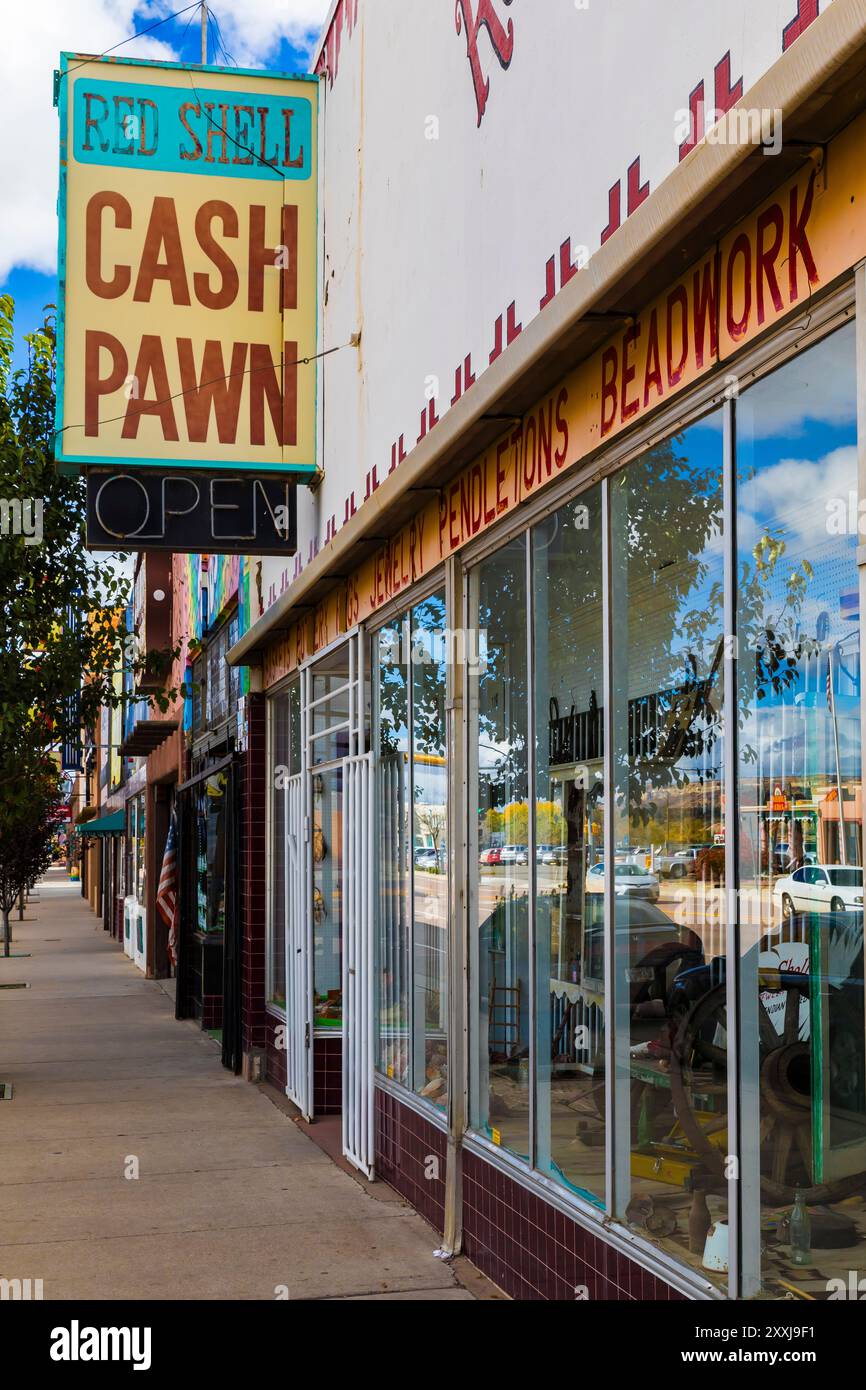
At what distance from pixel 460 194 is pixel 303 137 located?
3741mm

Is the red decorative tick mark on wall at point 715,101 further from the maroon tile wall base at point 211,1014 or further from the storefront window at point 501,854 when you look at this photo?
the maroon tile wall base at point 211,1014

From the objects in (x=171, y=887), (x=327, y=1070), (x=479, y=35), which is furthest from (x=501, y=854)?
(x=171, y=887)

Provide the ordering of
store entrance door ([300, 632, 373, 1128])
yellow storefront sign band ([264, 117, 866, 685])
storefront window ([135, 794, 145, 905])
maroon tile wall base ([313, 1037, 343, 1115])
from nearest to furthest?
1. yellow storefront sign band ([264, 117, 866, 685])
2. store entrance door ([300, 632, 373, 1128])
3. maroon tile wall base ([313, 1037, 343, 1115])
4. storefront window ([135, 794, 145, 905])

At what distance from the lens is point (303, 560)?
11.0 metres

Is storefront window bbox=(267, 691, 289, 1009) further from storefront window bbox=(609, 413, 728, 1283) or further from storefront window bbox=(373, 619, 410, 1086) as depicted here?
storefront window bbox=(609, 413, 728, 1283)

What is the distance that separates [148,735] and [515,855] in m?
17.5

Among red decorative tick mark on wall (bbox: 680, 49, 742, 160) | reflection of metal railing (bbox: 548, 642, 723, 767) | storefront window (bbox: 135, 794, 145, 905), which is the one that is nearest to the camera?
red decorative tick mark on wall (bbox: 680, 49, 742, 160)

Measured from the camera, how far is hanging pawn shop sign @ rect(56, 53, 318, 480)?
954 cm

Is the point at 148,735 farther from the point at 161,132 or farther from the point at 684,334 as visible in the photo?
the point at 684,334

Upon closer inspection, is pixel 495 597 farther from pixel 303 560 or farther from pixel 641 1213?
pixel 303 560

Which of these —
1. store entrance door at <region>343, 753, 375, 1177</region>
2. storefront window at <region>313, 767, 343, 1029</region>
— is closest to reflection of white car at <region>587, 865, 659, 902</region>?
store entrance door at <region>343, 753, 375, 1177</region>

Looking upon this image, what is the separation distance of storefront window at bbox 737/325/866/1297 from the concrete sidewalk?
2953 millimetres

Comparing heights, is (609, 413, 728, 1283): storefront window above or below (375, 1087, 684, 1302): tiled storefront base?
above

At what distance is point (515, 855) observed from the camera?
251 inches
